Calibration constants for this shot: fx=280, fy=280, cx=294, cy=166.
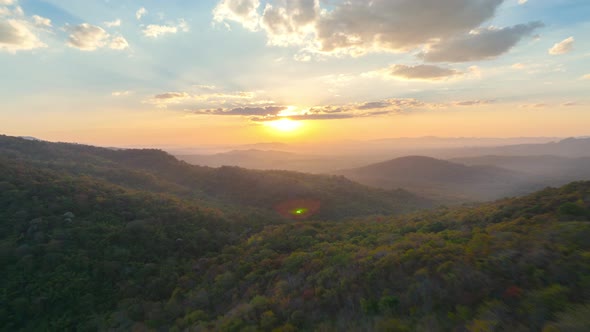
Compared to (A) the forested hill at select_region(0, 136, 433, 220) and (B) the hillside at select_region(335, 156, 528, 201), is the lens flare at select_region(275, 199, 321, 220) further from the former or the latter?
(B) the hillside at select_region(335, 156, 528, 201)

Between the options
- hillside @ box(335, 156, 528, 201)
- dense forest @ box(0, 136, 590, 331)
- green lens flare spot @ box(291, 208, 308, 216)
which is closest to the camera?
dense forest @ box(0, 136, 590, 331)

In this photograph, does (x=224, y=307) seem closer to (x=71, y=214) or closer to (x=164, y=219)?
(x=164, y=219)

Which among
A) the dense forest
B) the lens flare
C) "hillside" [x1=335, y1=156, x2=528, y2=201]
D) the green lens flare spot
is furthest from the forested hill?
"hillside" [x1=335, y1=156, x2=528, y2=201]

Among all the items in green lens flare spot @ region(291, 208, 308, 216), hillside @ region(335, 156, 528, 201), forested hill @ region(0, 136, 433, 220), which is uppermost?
forested hill @ region(0, 136, 433, 220)

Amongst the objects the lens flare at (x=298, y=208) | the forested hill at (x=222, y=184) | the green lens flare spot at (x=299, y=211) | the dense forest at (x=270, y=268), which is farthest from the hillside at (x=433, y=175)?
the dense forest at (x=270, y=268)

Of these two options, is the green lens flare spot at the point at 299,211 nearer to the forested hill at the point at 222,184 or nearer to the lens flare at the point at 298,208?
the lens flare at the point at 298,208
